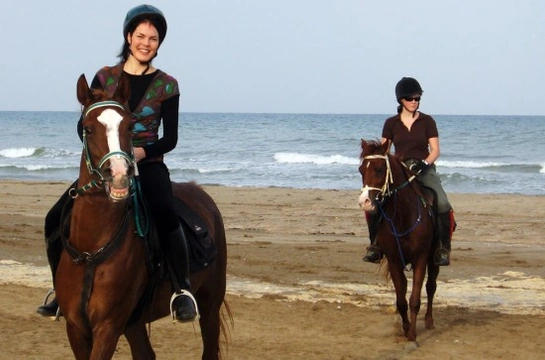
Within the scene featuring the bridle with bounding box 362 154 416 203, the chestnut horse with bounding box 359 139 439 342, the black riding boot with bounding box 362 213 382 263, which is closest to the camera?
the bridle with bounding box 362 154 416 203

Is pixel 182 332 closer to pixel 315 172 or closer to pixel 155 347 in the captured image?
pixel 155 347

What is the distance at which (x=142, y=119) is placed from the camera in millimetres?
5332

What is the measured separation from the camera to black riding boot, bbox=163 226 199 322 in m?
5.46

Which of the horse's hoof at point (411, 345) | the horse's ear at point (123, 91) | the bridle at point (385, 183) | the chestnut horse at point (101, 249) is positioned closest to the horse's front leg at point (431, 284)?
the horse's hoof at point (411, 345)

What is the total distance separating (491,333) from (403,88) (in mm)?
2739

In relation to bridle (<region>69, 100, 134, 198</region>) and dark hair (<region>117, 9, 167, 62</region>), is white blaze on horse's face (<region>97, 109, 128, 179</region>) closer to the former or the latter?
bridle (<region>69, 100, 134, 198</region>)

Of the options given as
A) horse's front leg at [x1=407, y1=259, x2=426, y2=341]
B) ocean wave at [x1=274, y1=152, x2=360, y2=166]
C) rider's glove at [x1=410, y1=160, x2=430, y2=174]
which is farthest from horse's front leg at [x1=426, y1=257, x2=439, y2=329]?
ocean wave at [x1=274, y1=152, x2=360, y2=166]

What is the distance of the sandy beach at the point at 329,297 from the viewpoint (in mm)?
8227

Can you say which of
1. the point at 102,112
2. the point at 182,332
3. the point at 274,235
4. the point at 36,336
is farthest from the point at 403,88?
the point at 274,235

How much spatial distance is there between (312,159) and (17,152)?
693 inches

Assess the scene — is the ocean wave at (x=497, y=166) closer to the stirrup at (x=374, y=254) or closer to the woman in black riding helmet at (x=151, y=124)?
the stirrup at (x=374, y=254)

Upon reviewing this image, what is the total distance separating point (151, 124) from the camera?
5375mm

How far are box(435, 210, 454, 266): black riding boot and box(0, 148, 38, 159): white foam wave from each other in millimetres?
42172

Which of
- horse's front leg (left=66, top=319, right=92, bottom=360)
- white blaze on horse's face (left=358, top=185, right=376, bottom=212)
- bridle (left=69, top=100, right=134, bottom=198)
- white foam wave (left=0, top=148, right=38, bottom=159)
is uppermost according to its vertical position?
bridle (left=69, top=100, right=134, bottom=198)
